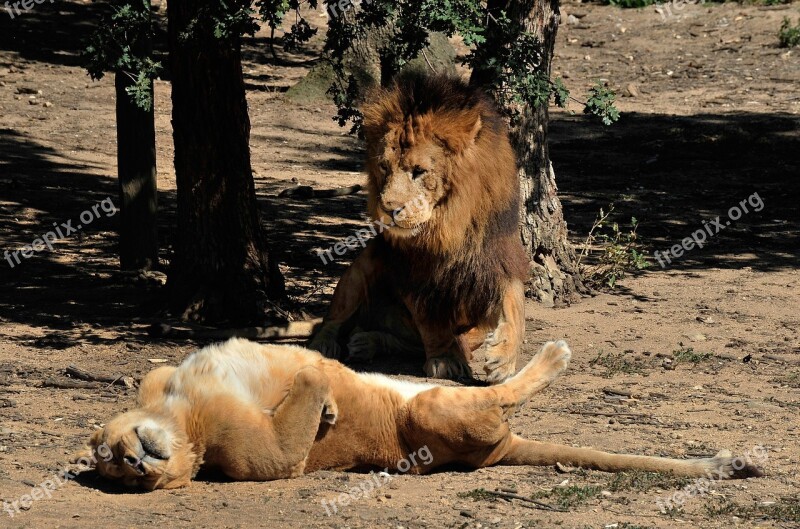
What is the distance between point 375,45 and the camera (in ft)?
52.8

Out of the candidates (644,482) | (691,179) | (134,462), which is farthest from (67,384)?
(691,179)

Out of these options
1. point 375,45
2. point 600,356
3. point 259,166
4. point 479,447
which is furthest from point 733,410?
point 375,45

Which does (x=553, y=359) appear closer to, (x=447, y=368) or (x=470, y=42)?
(x=447, y=368)

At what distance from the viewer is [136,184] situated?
9.52 meters

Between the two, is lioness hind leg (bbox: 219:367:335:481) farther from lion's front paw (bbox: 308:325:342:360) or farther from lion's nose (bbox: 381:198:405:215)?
lion's front paw (bbox: 308:325:342:360)

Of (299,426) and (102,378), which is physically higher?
(299,426)

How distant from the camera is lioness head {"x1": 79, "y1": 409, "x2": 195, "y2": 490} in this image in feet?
15.5

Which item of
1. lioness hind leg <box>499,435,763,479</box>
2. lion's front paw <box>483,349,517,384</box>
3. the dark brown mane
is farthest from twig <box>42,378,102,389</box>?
lioness hind leg <box>499,435,763,479</box>

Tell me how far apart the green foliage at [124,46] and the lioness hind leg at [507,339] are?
2.71 metres

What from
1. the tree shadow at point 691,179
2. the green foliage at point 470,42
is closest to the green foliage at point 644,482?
the green foliage at point 470,42

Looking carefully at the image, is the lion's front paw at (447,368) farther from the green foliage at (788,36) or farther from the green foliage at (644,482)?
the green foliage at (788,36)

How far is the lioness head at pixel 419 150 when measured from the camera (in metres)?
6.54

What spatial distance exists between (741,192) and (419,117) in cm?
768

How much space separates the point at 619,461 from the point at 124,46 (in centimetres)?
434
